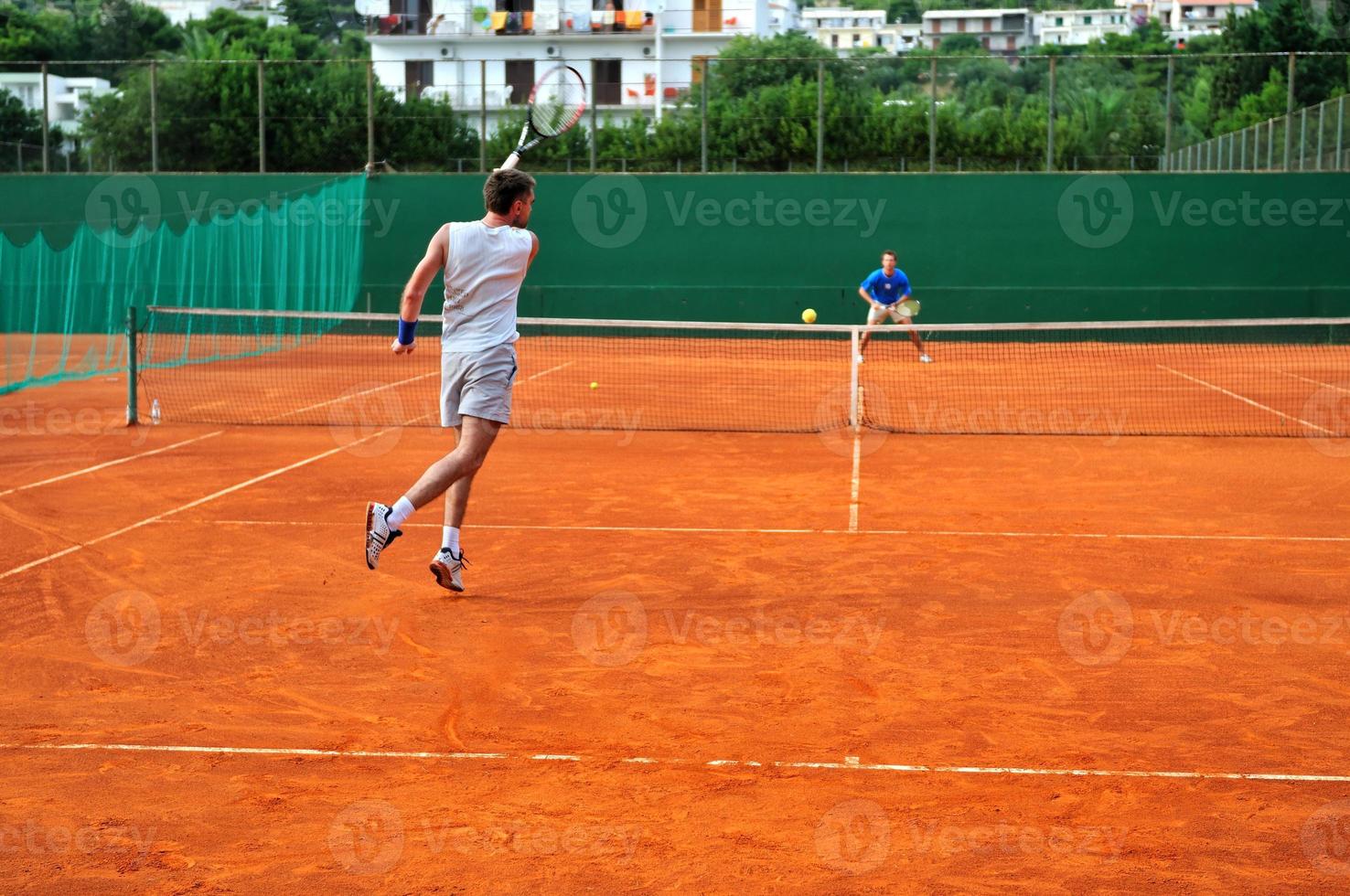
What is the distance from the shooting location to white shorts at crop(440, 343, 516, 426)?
20.6ft

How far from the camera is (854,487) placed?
A: 9.63m

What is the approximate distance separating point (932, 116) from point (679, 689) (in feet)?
70.4

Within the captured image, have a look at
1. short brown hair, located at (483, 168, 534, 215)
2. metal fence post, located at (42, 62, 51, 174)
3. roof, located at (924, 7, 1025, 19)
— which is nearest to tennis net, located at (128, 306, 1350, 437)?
metal fence post, located at (42, 62, 51, 174)

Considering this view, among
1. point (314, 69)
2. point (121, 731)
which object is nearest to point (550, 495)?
point (121, 731)

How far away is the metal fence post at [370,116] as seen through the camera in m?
26.0

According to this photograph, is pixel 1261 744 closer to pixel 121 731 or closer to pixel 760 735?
pixel 760 735

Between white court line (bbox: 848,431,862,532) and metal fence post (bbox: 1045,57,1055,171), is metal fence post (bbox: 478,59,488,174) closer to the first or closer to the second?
metal fence post (bbox: 1045,57,1055,171)

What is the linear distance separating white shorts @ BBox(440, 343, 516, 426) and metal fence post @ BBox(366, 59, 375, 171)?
Result: 2085 centimetres

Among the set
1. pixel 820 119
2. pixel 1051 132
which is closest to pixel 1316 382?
pixel 1051 132

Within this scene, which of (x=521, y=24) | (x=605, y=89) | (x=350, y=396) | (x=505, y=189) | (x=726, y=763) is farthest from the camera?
(x=521, y=24)

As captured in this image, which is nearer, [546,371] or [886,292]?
[886,292]

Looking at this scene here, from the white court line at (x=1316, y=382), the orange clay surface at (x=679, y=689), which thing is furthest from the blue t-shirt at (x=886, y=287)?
the orange clay surface at (x=679, y=689)

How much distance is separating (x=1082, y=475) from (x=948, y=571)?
3558 mm

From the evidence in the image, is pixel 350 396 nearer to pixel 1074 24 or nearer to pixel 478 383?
pixel 478 383
